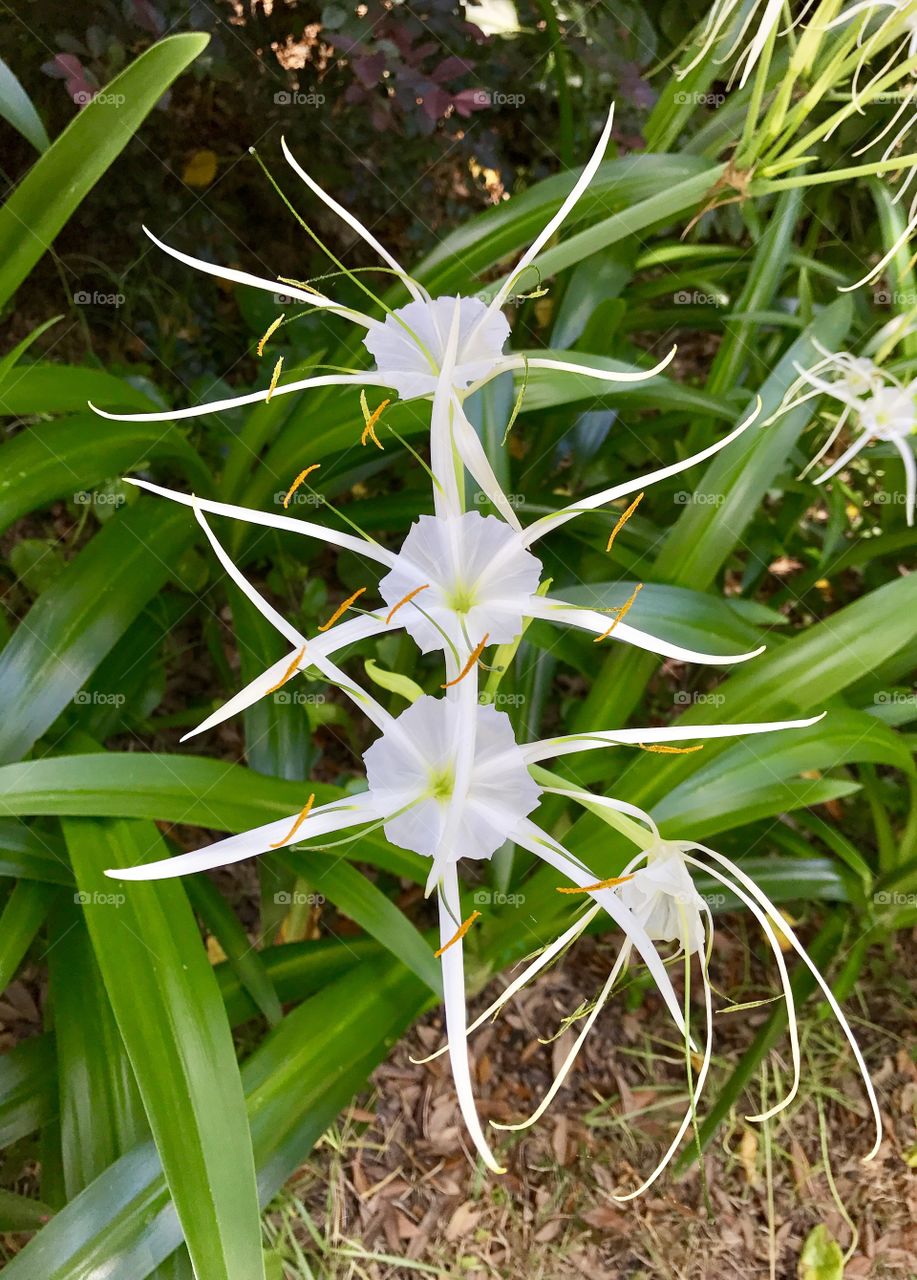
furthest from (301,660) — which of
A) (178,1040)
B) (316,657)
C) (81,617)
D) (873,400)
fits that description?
(873,400)

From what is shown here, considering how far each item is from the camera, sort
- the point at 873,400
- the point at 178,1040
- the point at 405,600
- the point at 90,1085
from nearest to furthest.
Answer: the point at 405,600, the point at 178,1040, the point at 90,1085, the point at 873,400

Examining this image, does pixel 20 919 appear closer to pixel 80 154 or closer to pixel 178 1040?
pixel 178 1040

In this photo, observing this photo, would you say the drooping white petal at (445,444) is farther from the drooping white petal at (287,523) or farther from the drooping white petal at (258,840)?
the drooping white petal at (258,840)

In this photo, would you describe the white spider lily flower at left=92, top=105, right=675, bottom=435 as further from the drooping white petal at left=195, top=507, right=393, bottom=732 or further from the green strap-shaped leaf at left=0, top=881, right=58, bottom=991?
the green strap-shaped leaf at left=0, top=881, right=58, bottom=991

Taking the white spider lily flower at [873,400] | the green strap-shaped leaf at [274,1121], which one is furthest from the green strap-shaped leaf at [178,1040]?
the white spider lily flower at [873,400]

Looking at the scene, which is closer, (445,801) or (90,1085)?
(445,801)

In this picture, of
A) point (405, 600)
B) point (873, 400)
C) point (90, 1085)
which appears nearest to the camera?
point (405, 600)

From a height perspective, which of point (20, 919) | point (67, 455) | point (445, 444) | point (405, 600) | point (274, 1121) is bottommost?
point (274, 1121)
